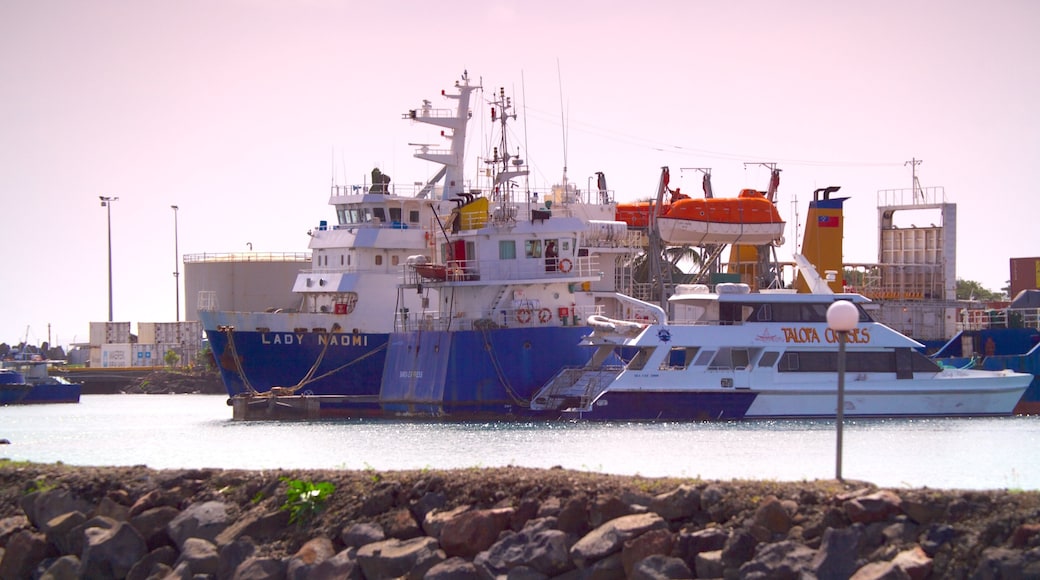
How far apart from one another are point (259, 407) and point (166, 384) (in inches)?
1476

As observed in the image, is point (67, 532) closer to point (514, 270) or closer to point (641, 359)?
point (641, 359)

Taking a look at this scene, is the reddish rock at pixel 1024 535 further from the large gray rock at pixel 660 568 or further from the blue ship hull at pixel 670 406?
the blue ship hull at pixel 670 406

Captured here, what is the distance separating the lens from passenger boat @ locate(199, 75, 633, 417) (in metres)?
37.1

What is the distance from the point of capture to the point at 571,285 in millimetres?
38688

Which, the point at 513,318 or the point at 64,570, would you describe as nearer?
the point at 64,570

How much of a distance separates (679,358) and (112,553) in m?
21.6

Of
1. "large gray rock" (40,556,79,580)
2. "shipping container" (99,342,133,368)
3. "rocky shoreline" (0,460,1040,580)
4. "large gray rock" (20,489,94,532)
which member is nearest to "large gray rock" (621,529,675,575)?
"rocky shoreline" (0,460,1040,580)

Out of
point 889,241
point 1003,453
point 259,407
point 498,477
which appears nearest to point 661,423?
point 1003,453

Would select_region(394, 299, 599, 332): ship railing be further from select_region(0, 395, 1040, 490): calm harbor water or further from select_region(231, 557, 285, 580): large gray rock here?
select_region(231, 557, 285, 580): large gray rock

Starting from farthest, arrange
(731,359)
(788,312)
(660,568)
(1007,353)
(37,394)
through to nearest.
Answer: (37,394), (1007,353), (788,312), (731,359), (660,568)

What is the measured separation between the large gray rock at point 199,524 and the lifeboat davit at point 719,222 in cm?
3230

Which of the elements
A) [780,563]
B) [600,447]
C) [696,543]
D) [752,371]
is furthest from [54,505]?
[752,371]

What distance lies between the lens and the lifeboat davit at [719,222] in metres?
46.5

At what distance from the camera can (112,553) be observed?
15.2 m
